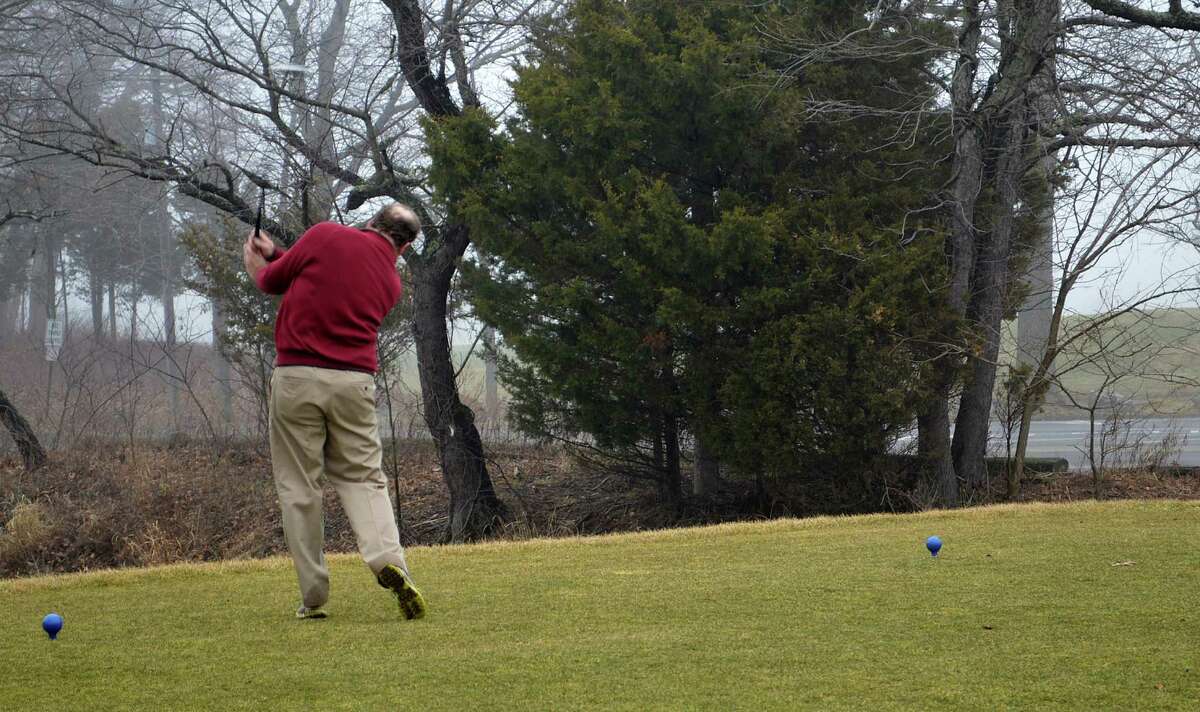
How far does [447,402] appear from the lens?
16969 mm

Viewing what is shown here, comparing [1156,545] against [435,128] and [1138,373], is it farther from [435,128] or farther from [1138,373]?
[435,128]

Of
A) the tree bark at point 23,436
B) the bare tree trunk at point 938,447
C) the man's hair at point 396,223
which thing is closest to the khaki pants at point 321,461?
the man's hair at point 396,223

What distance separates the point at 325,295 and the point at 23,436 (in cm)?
1599

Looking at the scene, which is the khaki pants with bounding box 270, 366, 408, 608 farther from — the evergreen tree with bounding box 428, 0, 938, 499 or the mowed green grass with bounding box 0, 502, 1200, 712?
the evergreen tree with bounding box 428, 0, 938, 499

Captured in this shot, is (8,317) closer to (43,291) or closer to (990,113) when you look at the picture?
(43,291)

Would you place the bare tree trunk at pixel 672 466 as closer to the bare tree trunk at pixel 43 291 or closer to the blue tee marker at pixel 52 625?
the blue tee marker at pixel 52 625

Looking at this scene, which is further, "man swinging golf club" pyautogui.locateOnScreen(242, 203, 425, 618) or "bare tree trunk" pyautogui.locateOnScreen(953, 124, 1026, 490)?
"bare tree trunk" pyautogui.locateOnScreen(953, 124, 1026, 490)

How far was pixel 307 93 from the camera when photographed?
17.8 meters

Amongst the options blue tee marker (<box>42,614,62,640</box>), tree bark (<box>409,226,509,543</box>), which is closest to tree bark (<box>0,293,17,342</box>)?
tree bark (<box>409,226,509,543</box>)

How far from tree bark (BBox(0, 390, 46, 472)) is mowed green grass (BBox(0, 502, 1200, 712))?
12530 mm

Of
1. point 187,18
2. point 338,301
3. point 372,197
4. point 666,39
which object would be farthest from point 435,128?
point 338,301

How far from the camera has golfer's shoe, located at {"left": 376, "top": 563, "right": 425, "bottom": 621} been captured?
5.45 m

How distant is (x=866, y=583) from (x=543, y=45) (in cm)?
1173

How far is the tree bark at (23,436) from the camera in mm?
19219
